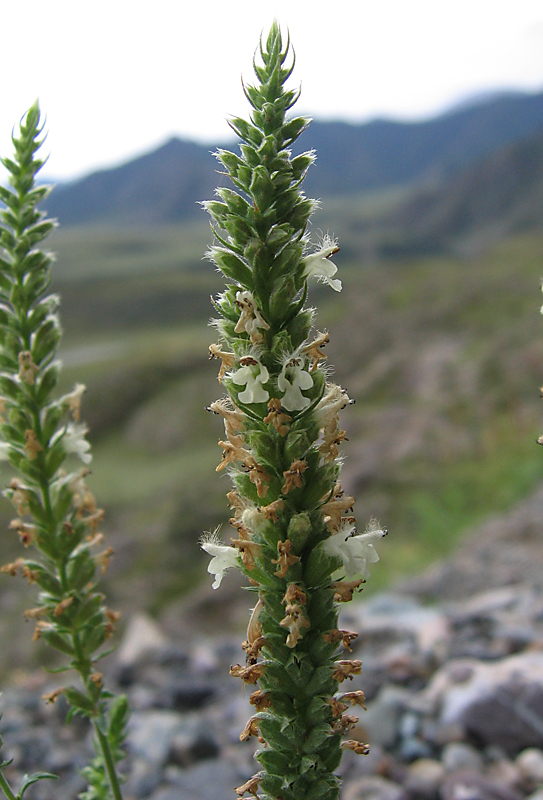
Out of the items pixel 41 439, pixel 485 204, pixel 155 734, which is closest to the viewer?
pixel 41 439

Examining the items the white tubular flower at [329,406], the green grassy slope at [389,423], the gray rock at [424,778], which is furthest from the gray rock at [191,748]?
the green grassy slope at [389,423]

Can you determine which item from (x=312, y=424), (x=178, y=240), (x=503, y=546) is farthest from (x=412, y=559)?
(x=178, y=240)

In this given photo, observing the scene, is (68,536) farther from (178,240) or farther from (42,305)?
(178,240)

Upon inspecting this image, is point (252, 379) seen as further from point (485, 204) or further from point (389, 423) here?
point (485, 204)

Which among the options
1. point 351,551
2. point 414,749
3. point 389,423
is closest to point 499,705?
point 414,749

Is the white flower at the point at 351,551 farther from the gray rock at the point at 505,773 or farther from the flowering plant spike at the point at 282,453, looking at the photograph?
the gray rock at the point at 505,773

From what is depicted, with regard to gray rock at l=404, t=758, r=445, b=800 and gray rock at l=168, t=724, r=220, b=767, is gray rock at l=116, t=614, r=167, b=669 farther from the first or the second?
gray rock at l=404, t=758, r=445, b=800
